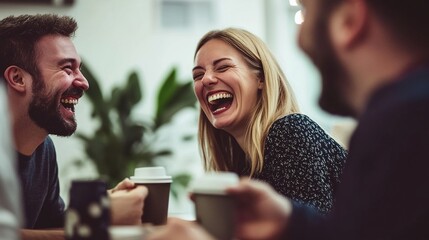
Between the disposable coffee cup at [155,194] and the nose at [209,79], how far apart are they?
2.71 ft

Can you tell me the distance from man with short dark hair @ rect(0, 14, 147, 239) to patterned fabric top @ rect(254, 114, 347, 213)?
2.27ft

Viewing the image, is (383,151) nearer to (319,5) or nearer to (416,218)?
(416,218)

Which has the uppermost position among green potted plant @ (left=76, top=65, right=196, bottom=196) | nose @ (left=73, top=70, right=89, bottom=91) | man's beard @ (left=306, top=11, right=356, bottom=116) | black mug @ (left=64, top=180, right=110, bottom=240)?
man's beard @ (left=306, top=11, right=356, bottom=116)

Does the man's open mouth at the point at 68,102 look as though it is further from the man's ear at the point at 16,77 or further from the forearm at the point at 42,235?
the forearm at the point at 42,235

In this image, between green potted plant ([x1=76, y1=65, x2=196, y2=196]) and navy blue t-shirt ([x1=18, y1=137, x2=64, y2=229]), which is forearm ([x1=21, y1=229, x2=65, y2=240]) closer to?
navy blue t-shirt ([x1=18, y1=137, x2=64, y2=229])

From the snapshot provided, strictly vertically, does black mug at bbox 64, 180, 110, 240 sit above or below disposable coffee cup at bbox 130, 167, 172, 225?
above

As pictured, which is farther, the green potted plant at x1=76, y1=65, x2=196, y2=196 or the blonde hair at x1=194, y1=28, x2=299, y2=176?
the green potted plant at x1=76, y1=65, x2=196, y2=196

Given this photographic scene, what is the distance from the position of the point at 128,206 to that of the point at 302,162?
690 mm

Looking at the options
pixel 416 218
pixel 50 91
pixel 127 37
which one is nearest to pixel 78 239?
pixel 416 218

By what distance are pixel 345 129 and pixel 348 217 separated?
1741 mm

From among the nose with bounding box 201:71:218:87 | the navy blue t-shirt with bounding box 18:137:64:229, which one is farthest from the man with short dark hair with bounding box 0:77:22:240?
the nose with bounding box 201:71:218:87

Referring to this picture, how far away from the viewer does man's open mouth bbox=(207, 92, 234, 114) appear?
198 cm

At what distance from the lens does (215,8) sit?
518 centimetres

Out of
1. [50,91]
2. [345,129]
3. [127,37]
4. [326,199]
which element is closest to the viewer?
[326,199]
